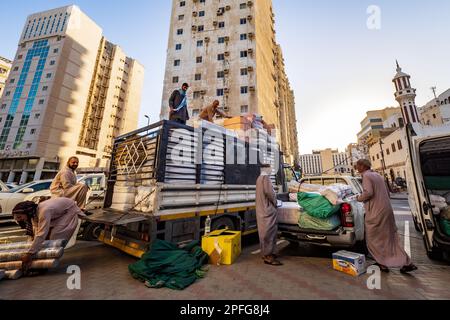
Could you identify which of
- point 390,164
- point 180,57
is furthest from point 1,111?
point 390,164

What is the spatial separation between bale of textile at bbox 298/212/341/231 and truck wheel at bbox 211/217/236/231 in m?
1.68

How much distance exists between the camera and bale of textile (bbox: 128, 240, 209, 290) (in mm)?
2978

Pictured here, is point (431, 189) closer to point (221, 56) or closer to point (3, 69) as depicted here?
point (221, 56)

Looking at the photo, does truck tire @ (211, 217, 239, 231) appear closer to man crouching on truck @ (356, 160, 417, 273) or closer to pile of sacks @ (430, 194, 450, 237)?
man crouching on truck @ (356, 160, 417, 273)

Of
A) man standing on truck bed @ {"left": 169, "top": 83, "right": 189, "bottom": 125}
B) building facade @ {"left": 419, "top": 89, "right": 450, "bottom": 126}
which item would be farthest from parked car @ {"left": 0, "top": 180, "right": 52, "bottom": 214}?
building facade @ {"left": 419, "top": 89, "right": 450, "bottom": 126}

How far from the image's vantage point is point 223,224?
489 cm

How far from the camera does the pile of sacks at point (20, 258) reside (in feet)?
10.7

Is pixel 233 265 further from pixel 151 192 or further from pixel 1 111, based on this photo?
pixel 1 111

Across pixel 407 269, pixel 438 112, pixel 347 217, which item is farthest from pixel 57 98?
pixel 438 112

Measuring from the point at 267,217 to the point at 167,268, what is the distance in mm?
2161

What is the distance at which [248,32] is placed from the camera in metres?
29.7

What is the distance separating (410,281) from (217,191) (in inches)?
147

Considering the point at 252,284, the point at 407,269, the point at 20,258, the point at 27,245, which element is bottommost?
the point at 252,284

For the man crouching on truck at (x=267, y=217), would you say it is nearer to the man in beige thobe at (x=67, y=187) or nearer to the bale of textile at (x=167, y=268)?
the bale of textile at (x=167, y=268)
